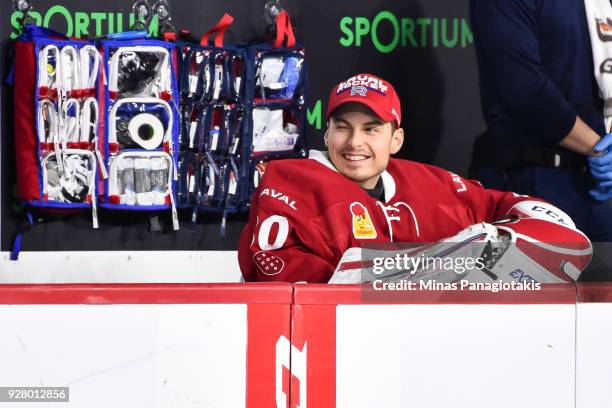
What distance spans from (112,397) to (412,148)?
97.0 inches

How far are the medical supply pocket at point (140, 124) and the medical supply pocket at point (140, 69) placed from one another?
0.12 feet

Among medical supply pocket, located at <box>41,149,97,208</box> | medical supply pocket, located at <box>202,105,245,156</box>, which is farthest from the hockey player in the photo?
medical supply pocket, located at <box>41,149,97,208</box>

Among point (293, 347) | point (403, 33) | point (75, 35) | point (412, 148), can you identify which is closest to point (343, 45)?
point (403, 33)

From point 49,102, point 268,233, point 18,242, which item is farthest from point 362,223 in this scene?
point 18,242

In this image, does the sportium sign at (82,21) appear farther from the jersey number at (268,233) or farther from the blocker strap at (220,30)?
the jersey number at (268,233)

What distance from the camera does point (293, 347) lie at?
197cm

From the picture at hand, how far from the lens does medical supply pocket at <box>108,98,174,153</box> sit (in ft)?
12.7

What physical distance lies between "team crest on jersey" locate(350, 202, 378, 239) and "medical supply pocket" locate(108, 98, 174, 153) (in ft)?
4.84

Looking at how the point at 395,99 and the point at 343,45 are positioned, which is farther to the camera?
the point at 343,45

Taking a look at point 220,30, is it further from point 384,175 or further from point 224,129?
point 384,175

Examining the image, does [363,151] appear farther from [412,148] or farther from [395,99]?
[412,148]

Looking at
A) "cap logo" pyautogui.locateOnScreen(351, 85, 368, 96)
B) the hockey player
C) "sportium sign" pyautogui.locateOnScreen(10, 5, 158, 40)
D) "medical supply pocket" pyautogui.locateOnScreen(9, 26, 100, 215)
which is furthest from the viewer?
"sportium sign" pyautogui.locateOnScreen(10, 5, 158, 40)

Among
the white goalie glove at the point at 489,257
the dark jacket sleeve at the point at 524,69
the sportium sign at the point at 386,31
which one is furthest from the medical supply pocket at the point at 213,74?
the white goalie glove at the point at 489,257

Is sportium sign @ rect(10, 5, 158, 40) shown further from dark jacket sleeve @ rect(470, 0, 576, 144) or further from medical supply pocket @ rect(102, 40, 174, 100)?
dark jacket sleeve @ rect(470, 0, 576, 144)
